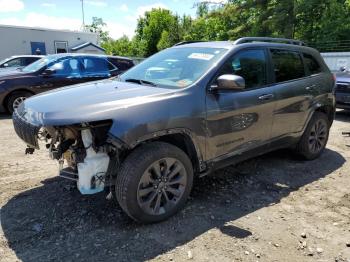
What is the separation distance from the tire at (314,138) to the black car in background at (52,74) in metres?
6.55

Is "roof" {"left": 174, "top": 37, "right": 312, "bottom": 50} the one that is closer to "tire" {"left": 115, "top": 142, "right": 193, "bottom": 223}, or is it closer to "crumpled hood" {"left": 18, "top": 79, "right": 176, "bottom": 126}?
"crumpled hood" {"left": 18, "top": 79, "right": 176, "bottom": 126}

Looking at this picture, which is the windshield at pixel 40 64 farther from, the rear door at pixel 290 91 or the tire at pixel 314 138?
the tire at pixel 314 138

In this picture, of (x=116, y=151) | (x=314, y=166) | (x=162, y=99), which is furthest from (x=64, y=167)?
(x=314, y=166)

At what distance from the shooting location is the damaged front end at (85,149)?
3.31 meters

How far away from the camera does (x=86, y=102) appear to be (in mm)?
3408

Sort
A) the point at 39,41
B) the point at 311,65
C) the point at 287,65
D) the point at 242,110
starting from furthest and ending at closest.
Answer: the point at 39,41 → the point at 311,65 → the point at 287,65 → the point at 242,110

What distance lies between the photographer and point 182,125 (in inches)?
142

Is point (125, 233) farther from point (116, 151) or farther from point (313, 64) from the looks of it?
point (313, 64)

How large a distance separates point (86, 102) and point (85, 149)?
43cm

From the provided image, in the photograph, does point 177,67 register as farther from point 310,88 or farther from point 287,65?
point 310,88

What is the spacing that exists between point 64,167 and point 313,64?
3.92 metres

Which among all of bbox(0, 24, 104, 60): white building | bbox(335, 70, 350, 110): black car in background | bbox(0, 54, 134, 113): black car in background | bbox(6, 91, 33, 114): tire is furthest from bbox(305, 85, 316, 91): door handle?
bbox(0, 24, 104, 60): white building

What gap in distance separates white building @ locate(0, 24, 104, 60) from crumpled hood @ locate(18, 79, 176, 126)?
66.9ft

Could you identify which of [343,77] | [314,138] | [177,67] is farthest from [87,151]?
[343,77]
